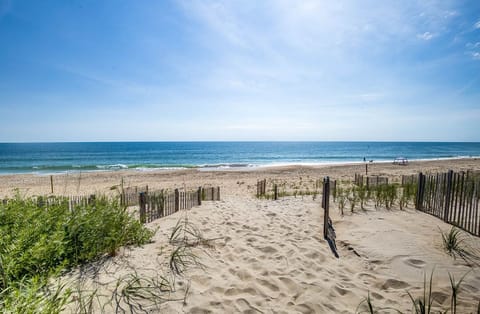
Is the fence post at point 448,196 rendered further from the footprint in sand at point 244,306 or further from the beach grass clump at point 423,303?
the footprint in sand at point 244,306

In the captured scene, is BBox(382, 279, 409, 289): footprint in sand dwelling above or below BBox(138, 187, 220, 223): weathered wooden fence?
below

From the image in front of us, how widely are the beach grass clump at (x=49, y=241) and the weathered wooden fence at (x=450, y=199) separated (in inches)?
287

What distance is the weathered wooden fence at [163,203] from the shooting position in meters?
6.28

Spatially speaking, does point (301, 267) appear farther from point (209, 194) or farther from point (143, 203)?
point (209, 194)

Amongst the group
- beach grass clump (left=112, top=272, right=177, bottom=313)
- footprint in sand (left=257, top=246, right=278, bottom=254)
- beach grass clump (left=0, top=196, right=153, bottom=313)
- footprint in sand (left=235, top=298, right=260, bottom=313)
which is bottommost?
footprint in sand (left=257, top=246, right=278, bottom=254)

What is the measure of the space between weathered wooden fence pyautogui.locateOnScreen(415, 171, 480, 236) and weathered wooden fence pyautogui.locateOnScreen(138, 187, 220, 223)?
733 centimetres

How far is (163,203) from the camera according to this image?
694 cm

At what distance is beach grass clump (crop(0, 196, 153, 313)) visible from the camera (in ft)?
8.09

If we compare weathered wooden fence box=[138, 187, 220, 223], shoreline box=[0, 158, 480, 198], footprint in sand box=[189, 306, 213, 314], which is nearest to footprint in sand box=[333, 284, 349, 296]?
footprint in sand box=[189, 306, 213, 314]

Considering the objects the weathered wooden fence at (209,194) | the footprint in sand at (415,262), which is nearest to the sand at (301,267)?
the footprint in sand at (415,262)

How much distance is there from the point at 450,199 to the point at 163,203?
823 centimetres


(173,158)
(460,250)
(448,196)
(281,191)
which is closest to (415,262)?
(460,250)

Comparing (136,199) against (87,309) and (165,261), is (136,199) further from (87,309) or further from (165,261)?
(87,309)

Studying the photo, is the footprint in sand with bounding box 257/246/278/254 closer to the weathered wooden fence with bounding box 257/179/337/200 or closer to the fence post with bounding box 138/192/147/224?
the fence post with bounding box 138/192/147/224
